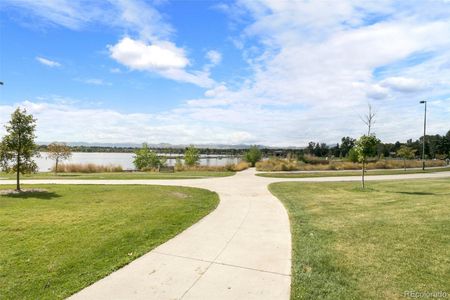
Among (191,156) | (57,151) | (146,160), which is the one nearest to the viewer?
(57,151)

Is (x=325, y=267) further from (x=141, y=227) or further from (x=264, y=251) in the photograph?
(x=141, y=227)

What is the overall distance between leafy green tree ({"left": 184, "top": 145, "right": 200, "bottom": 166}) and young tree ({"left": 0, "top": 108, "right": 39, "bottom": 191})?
2647 cm

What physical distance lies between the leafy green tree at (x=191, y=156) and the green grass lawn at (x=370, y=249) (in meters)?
30.8

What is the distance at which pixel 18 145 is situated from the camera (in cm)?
1409

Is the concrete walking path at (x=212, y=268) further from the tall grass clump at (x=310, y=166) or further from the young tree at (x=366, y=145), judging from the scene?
the tall grass clump at (x=310, y=166)

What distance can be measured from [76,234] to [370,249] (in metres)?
5.87

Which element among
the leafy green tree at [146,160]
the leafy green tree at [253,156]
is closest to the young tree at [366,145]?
the leafy green tree at [253,156]

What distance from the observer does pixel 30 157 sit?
14711mm

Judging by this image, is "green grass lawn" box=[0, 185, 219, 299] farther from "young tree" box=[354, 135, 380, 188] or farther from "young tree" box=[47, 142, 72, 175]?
"young tree" box=[47, 142, 72, 175]

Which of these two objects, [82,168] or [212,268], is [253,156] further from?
[212,268]

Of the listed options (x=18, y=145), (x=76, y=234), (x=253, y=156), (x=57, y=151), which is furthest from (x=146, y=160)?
(x=76, y=234)

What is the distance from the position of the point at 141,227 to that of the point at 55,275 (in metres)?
2.89

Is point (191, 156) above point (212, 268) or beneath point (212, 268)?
above

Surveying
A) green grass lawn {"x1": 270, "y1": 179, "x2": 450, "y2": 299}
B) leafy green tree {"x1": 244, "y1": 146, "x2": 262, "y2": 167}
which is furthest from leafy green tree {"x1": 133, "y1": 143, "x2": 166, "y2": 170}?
green grass lawn {"x1": 270, "y1": 179, "x2": 450, "y2": 299}
